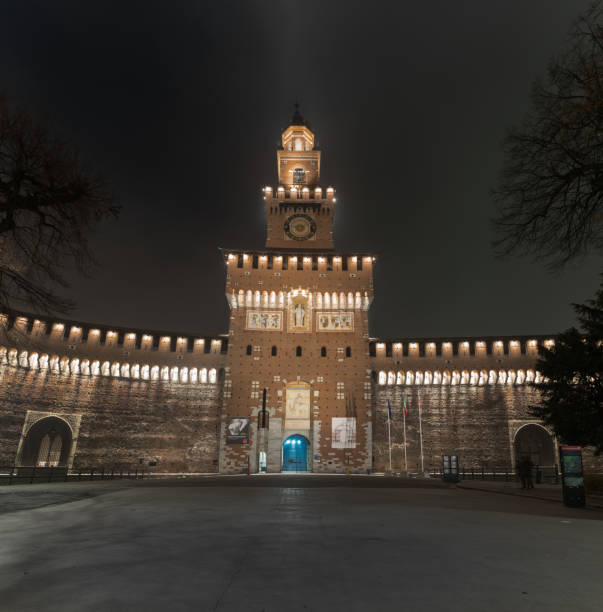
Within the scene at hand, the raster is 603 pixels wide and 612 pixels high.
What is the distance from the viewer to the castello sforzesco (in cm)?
3081

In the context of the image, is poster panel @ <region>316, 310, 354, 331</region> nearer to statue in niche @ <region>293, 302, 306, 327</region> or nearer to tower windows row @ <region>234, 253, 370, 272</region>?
statue in niche @ <region>293, 302, 306, 327</region>

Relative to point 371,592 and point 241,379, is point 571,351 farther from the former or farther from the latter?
point 241,379

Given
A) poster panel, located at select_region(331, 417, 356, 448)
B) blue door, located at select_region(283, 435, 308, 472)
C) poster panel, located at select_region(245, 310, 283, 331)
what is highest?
poster panel, located at select_region(245, 310, 283, 331)

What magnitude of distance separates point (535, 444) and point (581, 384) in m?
19.4

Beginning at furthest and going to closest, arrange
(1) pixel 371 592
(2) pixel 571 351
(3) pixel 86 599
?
(2) pixel 571 351, (1) pixel 371 592, (3) pixel 86 599

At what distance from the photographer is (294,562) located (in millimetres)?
4645

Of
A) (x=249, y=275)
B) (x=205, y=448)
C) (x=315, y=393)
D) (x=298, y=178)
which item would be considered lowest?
(x=205, y=448)

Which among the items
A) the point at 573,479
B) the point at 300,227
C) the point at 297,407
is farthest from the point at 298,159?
the point at 573,479

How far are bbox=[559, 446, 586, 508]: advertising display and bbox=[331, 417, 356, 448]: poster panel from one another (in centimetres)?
2075

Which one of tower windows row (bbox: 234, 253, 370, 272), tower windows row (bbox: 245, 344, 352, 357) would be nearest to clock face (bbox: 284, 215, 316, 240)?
tower windows row (bbox: 234, 253, 370, 272)

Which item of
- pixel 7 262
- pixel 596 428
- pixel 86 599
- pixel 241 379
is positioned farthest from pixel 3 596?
pixel 241 379

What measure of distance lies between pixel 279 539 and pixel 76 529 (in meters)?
3.23

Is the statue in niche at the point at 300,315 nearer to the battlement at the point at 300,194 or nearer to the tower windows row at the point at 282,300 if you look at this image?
the tower windows row at the point at 282,300

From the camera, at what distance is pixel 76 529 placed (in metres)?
6.54
